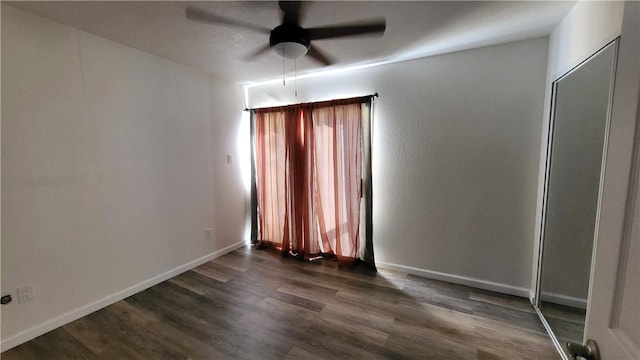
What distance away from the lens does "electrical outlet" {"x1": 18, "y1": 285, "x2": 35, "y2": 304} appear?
178cm

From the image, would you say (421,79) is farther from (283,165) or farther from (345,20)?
(283,165)

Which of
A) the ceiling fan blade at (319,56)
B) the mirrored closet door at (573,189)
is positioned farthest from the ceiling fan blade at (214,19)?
the mirrored closet door at (573,189)

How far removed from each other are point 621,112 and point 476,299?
221 centimetres

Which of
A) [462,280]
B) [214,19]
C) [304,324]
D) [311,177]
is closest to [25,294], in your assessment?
[304,324]

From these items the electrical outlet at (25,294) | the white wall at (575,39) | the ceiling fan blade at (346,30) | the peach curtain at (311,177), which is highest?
the ceiling fan blade at (346,30)

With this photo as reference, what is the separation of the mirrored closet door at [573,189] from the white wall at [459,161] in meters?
0.24

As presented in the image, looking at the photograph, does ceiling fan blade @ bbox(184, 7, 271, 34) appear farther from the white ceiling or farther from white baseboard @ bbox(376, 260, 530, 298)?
white baseboard @ bbox(376, 260, 530, 298)

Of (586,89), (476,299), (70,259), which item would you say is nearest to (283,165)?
(70,259)

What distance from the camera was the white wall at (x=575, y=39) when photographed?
4.30ft

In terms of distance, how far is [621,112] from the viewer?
0.62 meters

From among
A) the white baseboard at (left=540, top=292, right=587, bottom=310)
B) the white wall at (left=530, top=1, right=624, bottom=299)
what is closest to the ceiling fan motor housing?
the white wall at (left=530, top=1, right=624, bottom=299)

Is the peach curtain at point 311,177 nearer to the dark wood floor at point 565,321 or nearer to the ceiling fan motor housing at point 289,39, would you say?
the ceiling fan motor housing at point 289,39

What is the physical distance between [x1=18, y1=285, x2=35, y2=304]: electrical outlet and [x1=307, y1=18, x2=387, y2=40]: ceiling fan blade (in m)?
2.82

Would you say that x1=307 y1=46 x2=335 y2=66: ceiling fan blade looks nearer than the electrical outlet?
No
